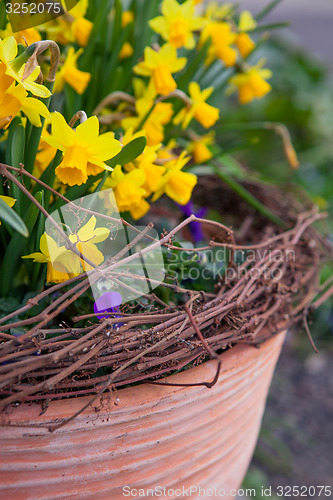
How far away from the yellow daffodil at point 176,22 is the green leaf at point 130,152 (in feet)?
0.81

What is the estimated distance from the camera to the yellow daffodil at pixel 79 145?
497 mm

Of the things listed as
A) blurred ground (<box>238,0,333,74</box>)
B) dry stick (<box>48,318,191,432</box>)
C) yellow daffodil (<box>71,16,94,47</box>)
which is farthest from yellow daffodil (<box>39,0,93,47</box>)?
blurred ground (<box>238,0,333,74</box>)

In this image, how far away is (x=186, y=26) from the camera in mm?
704

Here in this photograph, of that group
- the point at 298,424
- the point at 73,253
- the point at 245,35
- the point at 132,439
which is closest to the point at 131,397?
the point at 132,439

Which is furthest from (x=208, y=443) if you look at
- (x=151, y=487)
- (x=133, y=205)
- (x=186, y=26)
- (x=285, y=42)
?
(x=285, y=42)

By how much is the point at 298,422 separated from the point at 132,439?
1064mm

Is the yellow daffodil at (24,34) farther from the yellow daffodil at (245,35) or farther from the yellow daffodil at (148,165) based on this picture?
the yellow daffodil at (245,35)

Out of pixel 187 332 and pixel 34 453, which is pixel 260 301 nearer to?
pixel 187 332

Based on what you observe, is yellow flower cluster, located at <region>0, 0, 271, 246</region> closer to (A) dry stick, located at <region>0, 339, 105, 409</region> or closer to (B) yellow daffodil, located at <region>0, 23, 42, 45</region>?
(B) yellow daffodil, located at <region>0, 23, 42, 45</region>

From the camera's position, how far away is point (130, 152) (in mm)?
571

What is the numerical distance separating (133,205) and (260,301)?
23cm

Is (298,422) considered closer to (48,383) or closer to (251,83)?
(251,83)

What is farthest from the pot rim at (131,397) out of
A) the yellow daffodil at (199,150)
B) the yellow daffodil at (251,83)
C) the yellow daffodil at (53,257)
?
the yellow daffodil at (251,83)

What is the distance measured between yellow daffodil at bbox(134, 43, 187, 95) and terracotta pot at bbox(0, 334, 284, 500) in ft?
1.30
